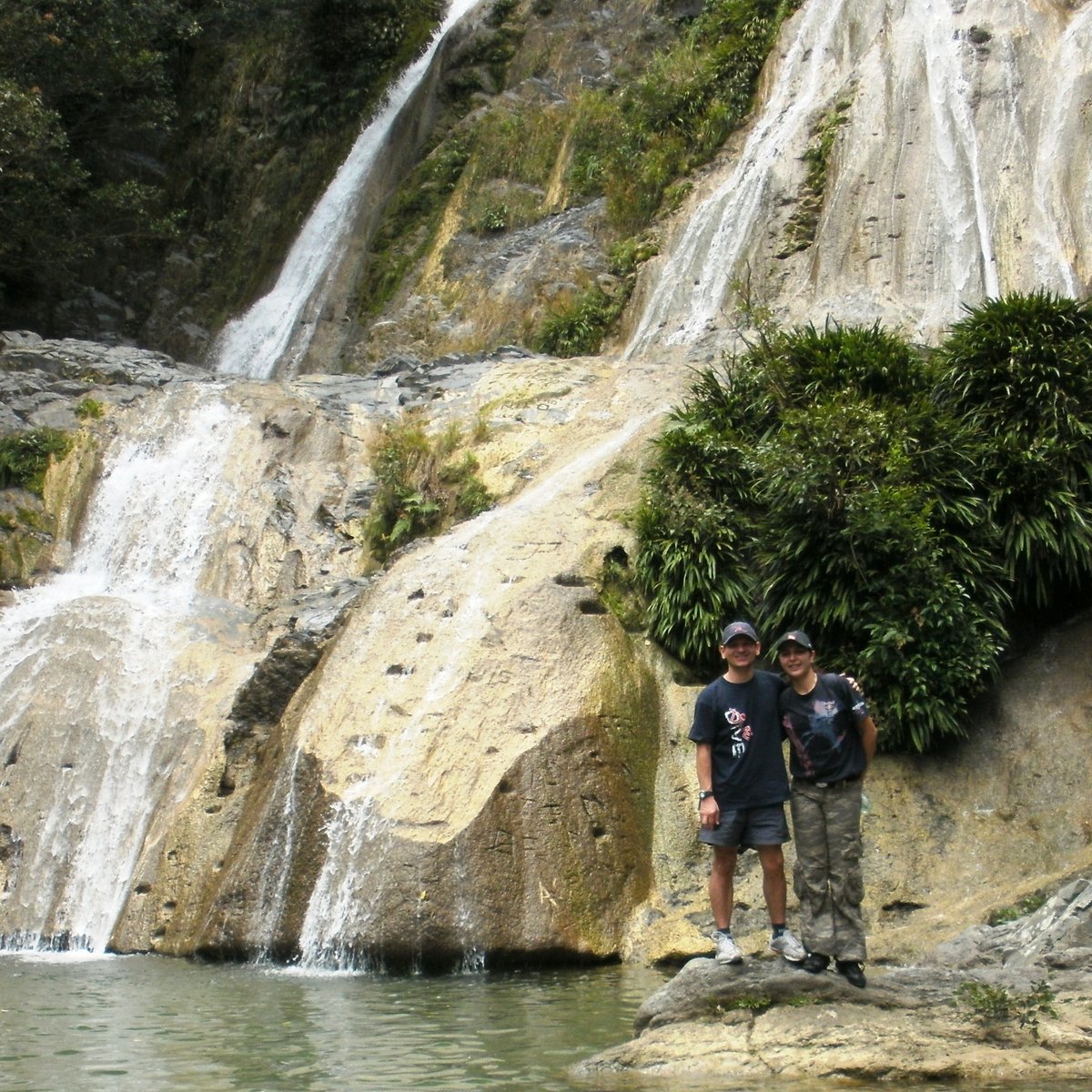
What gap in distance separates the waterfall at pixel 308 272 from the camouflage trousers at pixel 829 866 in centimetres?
2224

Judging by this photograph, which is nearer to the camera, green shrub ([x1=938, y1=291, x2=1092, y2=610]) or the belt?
the belt

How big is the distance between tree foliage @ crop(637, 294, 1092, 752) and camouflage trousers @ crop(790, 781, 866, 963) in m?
4.89

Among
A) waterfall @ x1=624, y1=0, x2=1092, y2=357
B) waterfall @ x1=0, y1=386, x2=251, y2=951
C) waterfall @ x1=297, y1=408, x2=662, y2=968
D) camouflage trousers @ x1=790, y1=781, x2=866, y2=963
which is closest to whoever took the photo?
camouflage trousers @ x1=790, y1=781, x2=866, y2=963

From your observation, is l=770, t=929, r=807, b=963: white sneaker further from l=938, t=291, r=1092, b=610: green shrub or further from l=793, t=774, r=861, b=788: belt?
l=938, t=291, r=1092, b=610: green shrub

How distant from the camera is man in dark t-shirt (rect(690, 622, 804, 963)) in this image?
302 inches

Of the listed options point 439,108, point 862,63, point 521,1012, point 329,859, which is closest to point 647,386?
point 862,63

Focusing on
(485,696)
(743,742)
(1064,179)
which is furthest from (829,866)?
(1064,179)

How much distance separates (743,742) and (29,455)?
595 inches

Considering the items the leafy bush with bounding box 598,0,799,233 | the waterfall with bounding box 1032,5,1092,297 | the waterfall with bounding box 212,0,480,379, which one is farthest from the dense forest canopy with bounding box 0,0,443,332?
the waterfall with bounding box 1032,5,1092,297

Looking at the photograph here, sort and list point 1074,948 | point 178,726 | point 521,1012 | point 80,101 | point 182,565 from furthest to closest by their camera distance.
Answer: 1. point 80,101
2. point 182,565
3. point 178,726
4. point 521,1012
5. point 1074,948

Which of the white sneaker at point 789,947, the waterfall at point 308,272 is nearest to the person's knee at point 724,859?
the white sneaker at point 789,947

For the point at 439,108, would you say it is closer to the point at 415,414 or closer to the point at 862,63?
the point at 862,63

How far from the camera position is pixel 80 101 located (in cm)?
3061

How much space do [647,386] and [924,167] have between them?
561cm
